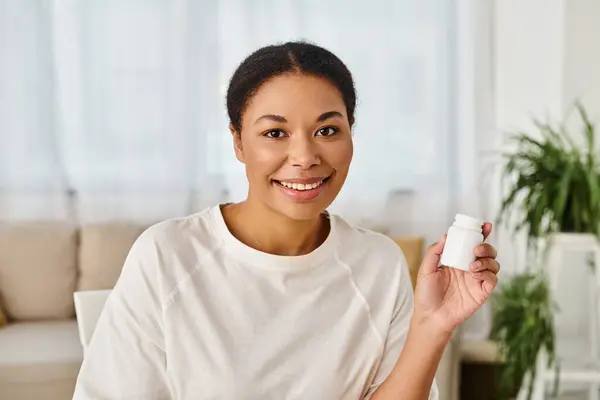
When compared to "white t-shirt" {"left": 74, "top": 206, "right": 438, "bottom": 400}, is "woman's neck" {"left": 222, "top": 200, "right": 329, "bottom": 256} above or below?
above

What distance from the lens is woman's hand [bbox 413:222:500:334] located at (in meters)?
1.06

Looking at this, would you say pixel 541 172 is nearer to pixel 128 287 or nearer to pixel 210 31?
pixel 210 31

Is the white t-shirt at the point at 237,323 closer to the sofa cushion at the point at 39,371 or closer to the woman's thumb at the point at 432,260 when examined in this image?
the woman's thumb at the point at 432,260

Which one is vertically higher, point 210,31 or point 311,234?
point 210,31

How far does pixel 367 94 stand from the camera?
355 centimetres

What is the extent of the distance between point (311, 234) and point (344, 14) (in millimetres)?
2438

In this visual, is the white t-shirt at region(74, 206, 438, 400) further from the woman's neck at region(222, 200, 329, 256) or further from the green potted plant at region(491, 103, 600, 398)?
the green potted plant at region(491, 103, 600, 398)

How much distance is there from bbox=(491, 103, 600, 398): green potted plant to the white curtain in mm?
843

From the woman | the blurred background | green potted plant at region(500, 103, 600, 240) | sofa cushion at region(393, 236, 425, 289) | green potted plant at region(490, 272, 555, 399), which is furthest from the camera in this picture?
the blurred background

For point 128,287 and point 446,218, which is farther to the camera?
point 446,218

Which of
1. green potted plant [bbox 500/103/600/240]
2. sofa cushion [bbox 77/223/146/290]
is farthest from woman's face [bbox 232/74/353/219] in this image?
sofa cushion [bbox 77/223/146/290]

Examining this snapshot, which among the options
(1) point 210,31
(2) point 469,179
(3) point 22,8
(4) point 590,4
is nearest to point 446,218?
(2) point 469,179

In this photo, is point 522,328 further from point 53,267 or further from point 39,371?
point 53,267

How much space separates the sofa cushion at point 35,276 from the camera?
3133mm
